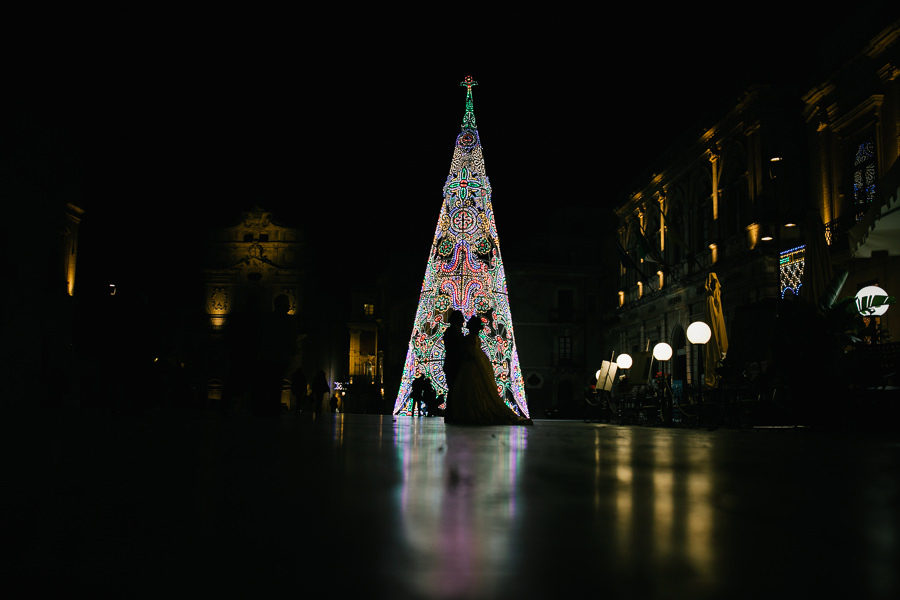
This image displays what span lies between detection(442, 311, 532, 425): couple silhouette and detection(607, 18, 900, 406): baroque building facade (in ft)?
12.1

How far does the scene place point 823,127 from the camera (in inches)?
995

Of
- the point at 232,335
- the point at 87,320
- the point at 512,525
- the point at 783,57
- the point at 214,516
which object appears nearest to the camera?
the point at 512,525

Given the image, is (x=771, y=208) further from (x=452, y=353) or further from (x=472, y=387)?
(x=472, y=387)

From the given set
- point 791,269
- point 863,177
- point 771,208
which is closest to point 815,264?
point 863,177

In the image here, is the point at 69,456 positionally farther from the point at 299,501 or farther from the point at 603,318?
the point at 603,318

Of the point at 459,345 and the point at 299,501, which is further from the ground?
the point at 459,345

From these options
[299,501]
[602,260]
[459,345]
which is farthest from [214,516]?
[602,260]

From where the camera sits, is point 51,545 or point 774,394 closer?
point 51,545

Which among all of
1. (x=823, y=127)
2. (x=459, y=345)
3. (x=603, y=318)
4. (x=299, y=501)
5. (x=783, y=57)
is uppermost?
(x=783, y=57)

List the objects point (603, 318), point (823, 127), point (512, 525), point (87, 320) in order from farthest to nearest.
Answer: point (603, 318) → point (823, 127) → point (87, 320) → point (512, 525)

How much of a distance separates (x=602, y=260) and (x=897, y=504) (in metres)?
53.4

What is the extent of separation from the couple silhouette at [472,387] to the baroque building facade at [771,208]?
3698mm

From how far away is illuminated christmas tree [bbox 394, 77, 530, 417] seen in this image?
2133 centimetres

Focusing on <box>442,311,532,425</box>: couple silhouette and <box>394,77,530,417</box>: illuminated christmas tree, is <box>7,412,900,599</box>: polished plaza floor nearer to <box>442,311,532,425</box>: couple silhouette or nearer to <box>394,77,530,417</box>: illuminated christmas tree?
<box>442,311,532,425</box>: couple silhouette
